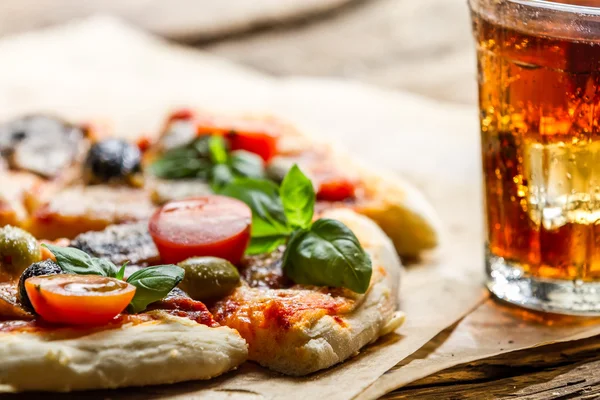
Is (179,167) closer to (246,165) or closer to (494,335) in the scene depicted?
(246,165)

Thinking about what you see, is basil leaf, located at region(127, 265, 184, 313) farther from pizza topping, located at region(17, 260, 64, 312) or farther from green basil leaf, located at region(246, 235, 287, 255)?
green basil leaf, located at region(246, 235, 287, 255)

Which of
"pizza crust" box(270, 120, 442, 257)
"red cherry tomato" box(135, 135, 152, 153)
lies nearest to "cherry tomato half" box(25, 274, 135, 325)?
"pizza crust" box(270, 120, 442, 257)

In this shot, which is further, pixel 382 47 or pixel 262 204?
pixel 382 47

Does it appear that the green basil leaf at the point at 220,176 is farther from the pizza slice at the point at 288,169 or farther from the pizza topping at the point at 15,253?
the pizza topping at the point at 15,253

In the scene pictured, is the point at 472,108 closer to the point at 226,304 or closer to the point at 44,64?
the point at 44,64

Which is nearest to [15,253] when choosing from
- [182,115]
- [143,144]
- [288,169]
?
[288,169]

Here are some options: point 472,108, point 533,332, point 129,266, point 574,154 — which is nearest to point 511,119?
point 574,154

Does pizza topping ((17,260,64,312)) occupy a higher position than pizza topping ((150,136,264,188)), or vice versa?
pizza topping ((17,260,64,312))
